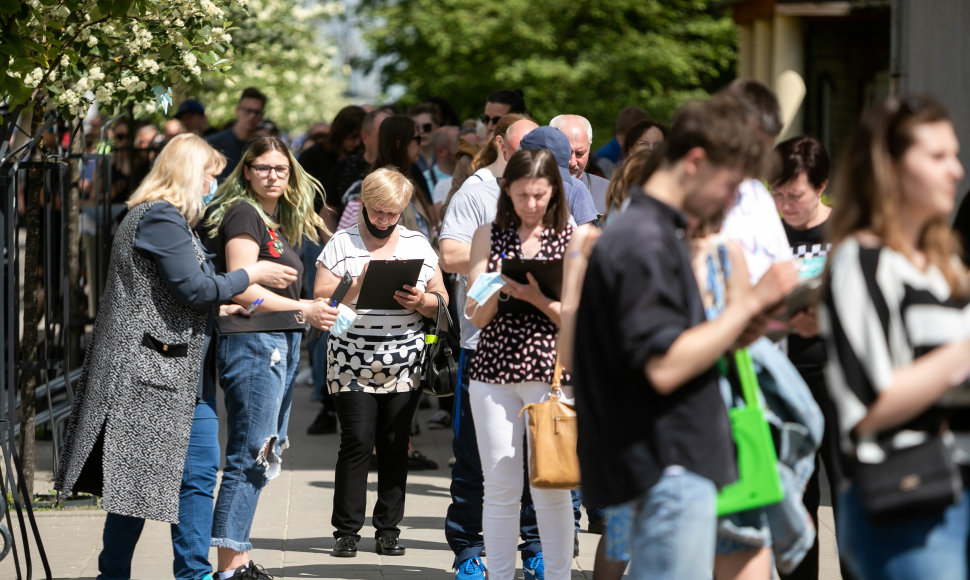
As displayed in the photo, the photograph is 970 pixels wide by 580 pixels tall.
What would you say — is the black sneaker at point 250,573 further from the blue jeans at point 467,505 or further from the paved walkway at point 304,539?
the blue jeans at point 467,505

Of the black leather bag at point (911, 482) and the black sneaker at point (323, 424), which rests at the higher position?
the black leather bag at point (911, 482)

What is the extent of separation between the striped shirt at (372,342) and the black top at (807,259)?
1.91 meters

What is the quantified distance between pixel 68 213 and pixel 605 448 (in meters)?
5.78

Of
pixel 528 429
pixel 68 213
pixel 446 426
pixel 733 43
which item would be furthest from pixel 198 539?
pixel 733 43

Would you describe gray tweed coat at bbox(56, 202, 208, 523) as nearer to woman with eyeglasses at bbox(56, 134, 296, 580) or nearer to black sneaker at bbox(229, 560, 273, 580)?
woman with eyeglasses at bbox(56, 134, 296, 580)

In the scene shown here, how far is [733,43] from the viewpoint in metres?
32.4

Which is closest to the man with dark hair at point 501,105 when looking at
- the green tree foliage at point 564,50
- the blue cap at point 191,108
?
the blue cap at point 191,108

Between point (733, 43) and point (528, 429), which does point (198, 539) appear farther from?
point (733, 43)

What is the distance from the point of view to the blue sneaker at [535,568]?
5844mm

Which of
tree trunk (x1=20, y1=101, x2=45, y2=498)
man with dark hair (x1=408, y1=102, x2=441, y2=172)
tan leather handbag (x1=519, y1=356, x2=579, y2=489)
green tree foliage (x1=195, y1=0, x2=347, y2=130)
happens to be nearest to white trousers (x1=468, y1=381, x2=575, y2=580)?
tan leather handbag (x1=519, y1=356, x2=579, y2=489)

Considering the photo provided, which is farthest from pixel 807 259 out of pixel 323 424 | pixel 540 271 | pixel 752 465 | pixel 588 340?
pixel 323 424

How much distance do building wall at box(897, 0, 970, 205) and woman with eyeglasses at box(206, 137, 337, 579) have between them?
13.7ft

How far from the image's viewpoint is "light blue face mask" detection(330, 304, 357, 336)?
583 cm

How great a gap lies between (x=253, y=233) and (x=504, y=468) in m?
1.49
